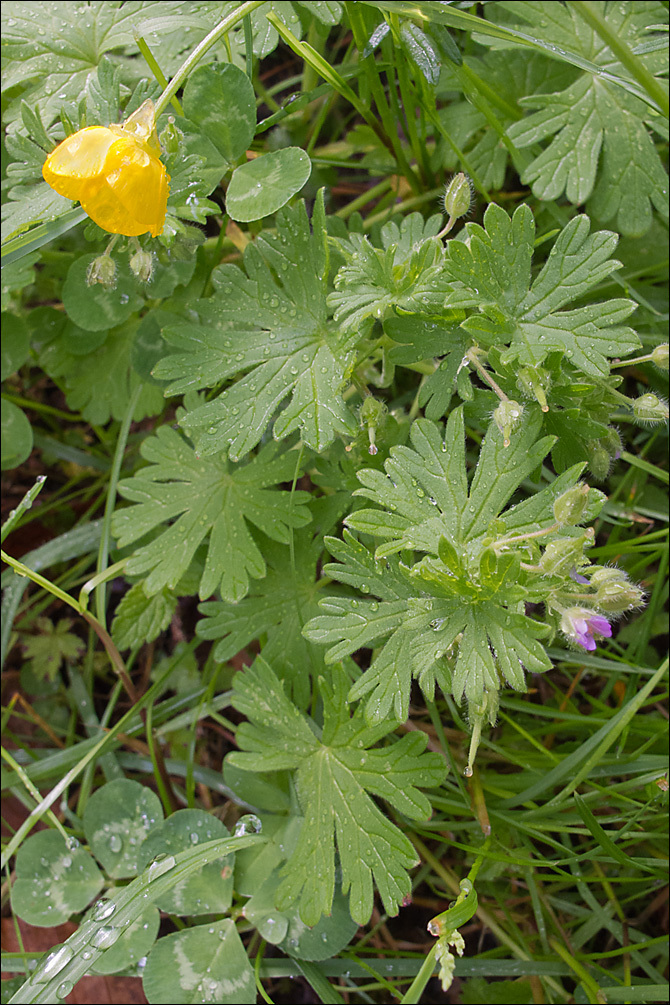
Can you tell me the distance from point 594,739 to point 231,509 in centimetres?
112

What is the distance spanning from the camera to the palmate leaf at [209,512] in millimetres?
1971

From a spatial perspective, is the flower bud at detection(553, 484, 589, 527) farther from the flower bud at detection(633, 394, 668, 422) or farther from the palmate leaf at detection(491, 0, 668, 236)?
the palmate leaf at detection(491, 0, 668, 236)

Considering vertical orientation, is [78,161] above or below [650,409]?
above

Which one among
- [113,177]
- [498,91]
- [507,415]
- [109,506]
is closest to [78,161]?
[113,177]

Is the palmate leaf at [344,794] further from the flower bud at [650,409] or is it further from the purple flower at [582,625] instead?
the flower bud at [650,409]

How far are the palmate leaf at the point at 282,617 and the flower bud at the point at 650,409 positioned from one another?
867 millimetres

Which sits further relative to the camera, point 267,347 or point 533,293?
point 267,347

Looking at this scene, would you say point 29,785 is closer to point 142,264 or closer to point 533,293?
point 142,264

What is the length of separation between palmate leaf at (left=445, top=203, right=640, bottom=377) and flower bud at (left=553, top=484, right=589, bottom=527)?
316 millimetres

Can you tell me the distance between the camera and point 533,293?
5.35ft

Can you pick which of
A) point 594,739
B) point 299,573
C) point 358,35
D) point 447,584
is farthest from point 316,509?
point 358,35

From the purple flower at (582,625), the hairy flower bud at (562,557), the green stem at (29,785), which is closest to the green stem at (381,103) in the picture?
the hairy flower bud at (562,557)

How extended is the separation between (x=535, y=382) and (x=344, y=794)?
3.50 ft

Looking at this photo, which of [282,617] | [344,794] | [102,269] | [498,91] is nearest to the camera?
[102,269]
